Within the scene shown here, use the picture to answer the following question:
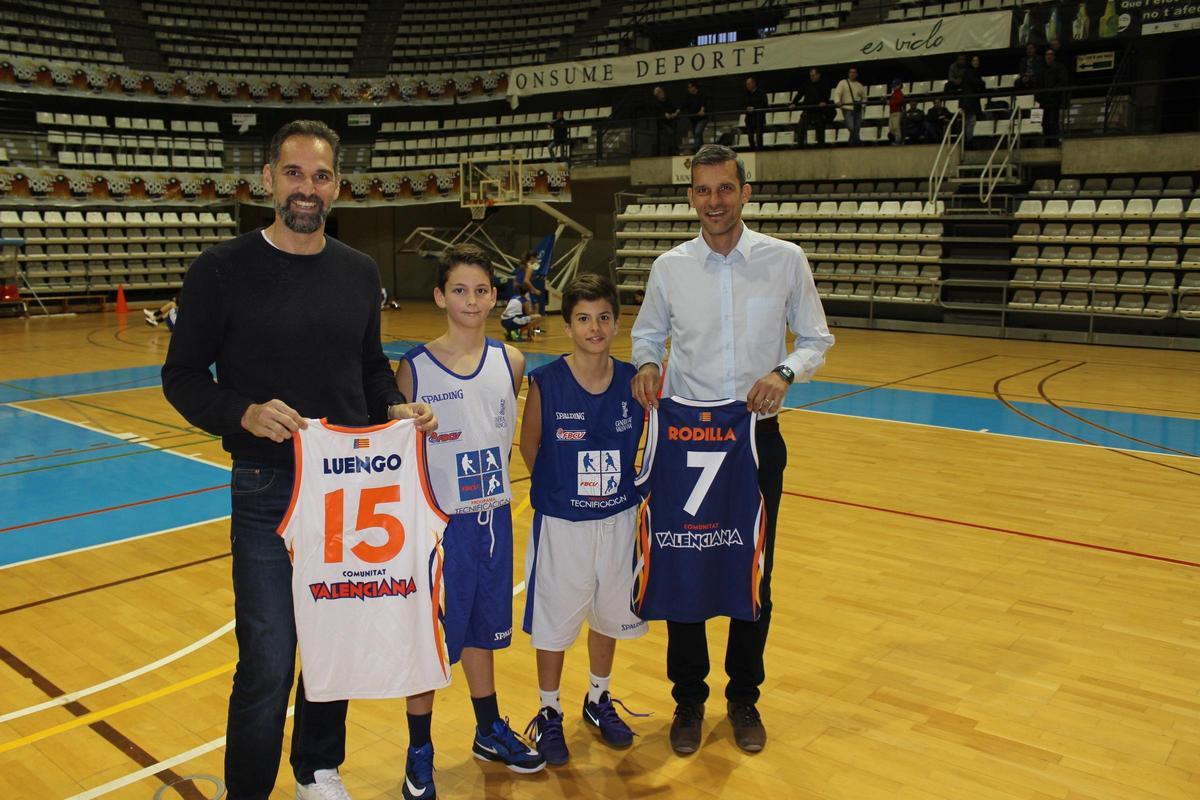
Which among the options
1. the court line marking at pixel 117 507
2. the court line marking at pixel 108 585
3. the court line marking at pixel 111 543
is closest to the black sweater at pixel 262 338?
the court line marking at pixel 108 585

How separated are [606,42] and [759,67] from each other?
548 centimetres

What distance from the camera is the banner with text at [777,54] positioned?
16125 mm

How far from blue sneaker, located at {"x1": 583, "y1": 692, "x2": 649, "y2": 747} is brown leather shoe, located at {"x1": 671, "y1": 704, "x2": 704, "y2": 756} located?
145mm

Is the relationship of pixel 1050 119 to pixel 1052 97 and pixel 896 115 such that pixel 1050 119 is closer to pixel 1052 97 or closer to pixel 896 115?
pixel 1052 97

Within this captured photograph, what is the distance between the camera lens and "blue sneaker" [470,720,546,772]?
284cm

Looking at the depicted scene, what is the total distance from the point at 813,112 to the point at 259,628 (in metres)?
16.5

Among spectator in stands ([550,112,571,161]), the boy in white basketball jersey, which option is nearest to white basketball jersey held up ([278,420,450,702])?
the boy in white basketball jersey

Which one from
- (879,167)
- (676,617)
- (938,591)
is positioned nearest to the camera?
(676,617)

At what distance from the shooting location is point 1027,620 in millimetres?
4020

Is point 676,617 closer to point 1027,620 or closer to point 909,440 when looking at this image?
point 1027,620


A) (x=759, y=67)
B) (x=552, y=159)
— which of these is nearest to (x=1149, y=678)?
(x=759, y=67)

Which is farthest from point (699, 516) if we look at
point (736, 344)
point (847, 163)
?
point (847, 163)

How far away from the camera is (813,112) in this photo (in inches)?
669

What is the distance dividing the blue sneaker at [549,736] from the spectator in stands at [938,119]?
49.2 feet
